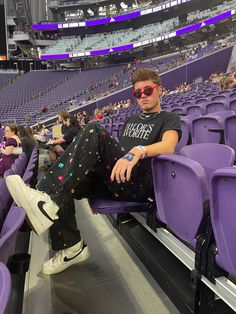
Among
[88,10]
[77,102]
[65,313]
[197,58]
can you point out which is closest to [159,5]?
[88,10]

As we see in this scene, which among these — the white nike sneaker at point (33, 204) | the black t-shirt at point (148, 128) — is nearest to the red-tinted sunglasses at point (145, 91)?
the black t-shirt at point (148, 128)

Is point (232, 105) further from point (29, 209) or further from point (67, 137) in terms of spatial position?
point (29, 209)

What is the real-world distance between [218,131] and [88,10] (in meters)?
32.8

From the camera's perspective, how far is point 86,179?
1856 millimetres

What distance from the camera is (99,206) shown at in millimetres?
1715

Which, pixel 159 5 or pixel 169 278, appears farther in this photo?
pixel 159 5

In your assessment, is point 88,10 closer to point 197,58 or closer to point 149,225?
point 197,58

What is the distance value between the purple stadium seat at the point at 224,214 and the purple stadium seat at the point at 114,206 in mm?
689

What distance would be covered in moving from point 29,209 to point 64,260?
0.55 metres

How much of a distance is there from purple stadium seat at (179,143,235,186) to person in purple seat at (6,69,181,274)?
0.13 m

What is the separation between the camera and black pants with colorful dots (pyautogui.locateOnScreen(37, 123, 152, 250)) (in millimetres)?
1609

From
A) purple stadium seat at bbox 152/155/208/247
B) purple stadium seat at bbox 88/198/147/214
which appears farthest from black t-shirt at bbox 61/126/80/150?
purple stadium seat at bbox 152/155/208/247

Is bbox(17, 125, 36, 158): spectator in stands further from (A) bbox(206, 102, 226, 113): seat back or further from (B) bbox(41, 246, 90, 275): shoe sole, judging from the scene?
(B) bbox(41, 246, 90, 275): shoe sole

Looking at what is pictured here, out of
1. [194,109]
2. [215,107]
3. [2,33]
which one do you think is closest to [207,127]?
[215,107]
